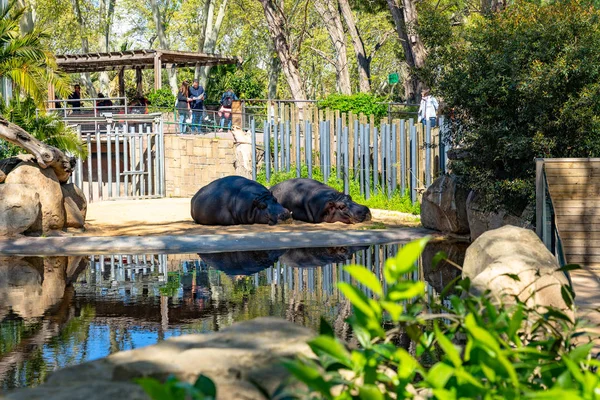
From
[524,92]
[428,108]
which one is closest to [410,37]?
[428,108]

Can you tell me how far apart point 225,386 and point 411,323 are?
60 cm

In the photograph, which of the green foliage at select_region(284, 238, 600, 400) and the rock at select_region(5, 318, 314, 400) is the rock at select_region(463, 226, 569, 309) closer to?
the rock at select_region(5, 318, 314, 400)

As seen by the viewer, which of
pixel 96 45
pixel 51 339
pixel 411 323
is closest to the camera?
pixel 411 323

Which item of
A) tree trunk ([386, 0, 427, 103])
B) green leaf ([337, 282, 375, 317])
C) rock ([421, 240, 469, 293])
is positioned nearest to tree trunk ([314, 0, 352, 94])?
tree trunk ([386, 0, 427, 103])

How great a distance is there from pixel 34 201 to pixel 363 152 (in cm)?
702

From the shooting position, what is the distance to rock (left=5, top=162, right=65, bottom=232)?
13664 millimetres

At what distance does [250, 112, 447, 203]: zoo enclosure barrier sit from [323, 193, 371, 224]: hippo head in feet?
4.92

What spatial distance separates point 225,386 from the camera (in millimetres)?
2803

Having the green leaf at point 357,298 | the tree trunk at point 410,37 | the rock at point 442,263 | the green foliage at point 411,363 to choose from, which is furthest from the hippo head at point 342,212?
the green leaf at point 357,298

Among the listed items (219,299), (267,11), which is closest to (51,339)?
(219,299)

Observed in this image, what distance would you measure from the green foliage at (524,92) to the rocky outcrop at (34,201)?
5.99 m

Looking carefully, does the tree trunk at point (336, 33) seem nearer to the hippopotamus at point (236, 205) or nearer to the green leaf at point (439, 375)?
the hippopotamus at point (236, 205)

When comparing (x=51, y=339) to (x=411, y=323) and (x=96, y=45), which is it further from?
(x=96, y=45)

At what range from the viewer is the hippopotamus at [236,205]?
1470 centimetres
